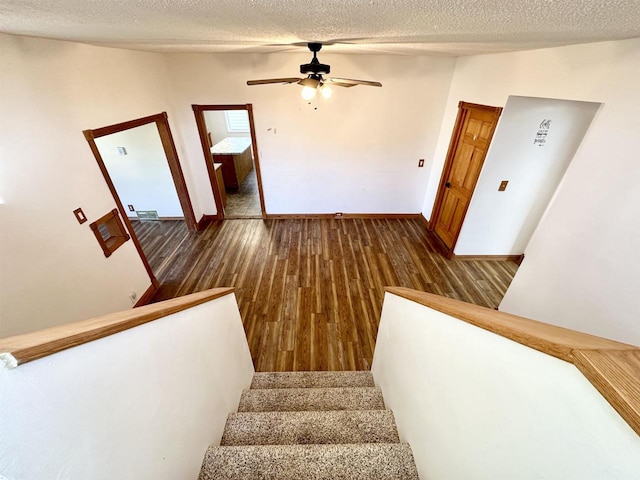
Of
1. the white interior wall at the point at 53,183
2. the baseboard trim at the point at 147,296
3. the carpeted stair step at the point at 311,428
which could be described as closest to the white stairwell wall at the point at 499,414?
the carpeted stair step at the point at 311,428

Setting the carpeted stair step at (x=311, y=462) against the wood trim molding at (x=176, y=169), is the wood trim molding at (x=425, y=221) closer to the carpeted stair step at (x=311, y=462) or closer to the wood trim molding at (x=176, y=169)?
the carpeted stair step at (x=311, y=462)

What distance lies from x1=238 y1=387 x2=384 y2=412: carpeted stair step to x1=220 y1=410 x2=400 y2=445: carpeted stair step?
27 cm

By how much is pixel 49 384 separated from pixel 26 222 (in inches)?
79.1

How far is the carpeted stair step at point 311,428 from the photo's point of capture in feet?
4.89

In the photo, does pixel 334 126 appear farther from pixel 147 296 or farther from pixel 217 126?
pixel 217 126

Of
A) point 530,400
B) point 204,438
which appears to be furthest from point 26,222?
point 530,400

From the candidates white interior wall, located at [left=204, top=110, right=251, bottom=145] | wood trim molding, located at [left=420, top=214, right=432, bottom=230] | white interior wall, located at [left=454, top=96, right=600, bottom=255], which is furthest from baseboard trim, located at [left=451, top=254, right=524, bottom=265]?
white interior wall, located at [left=204, top=110, right=251, bottom=145]

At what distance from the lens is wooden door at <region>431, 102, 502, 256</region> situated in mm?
3244

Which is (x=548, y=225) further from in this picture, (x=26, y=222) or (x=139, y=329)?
(x=26, y=222)

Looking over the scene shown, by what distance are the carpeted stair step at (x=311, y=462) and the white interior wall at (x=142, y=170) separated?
4.30m

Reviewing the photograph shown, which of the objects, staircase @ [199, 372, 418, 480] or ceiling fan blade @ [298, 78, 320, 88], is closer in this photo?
staircase @ [199, 372, 418, 480]

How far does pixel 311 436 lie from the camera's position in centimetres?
150

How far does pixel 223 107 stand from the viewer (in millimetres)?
4074

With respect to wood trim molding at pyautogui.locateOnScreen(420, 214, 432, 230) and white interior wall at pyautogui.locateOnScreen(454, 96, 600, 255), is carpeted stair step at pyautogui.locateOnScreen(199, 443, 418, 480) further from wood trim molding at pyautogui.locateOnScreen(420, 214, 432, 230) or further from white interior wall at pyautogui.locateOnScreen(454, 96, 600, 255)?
wood trim molding at pyautogui.locateOnScreen(420, 214, 432, 230)
